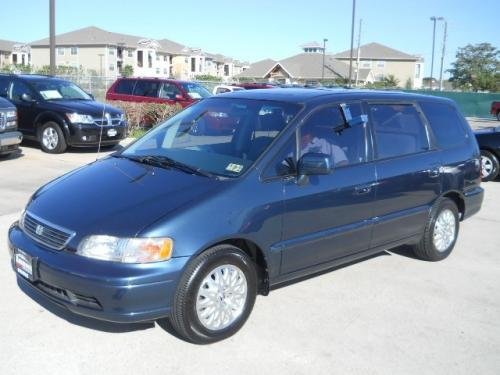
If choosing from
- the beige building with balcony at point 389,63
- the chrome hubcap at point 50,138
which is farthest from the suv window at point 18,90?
the beige building with balcony at point 389,63

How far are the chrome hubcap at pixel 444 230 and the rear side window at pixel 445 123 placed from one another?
2.41ft

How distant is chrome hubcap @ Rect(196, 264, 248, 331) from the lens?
376cm

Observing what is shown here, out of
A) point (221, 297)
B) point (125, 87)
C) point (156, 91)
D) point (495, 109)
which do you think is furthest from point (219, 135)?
point (495, 109)

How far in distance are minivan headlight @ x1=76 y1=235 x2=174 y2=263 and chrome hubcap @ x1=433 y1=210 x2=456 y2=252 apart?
3.32 meters

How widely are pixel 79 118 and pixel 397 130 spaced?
825 cm

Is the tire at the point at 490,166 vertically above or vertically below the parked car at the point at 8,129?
below

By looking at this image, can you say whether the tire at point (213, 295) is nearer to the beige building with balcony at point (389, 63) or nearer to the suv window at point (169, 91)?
the suv window at point (169, 91)

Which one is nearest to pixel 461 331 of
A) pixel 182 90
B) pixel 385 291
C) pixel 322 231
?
pixel 385 291

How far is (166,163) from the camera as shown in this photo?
4430 mm

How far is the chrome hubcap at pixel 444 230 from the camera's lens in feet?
19.1

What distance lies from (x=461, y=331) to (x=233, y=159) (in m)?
2.16

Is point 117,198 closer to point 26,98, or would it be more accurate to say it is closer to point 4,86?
point 26,98

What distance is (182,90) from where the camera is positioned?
55.6 ft

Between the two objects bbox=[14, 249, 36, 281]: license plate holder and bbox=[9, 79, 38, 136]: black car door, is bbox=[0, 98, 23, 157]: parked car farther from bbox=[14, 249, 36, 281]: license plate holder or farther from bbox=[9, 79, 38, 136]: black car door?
bbox=[14, 249, 36, 281]: license plate holder
